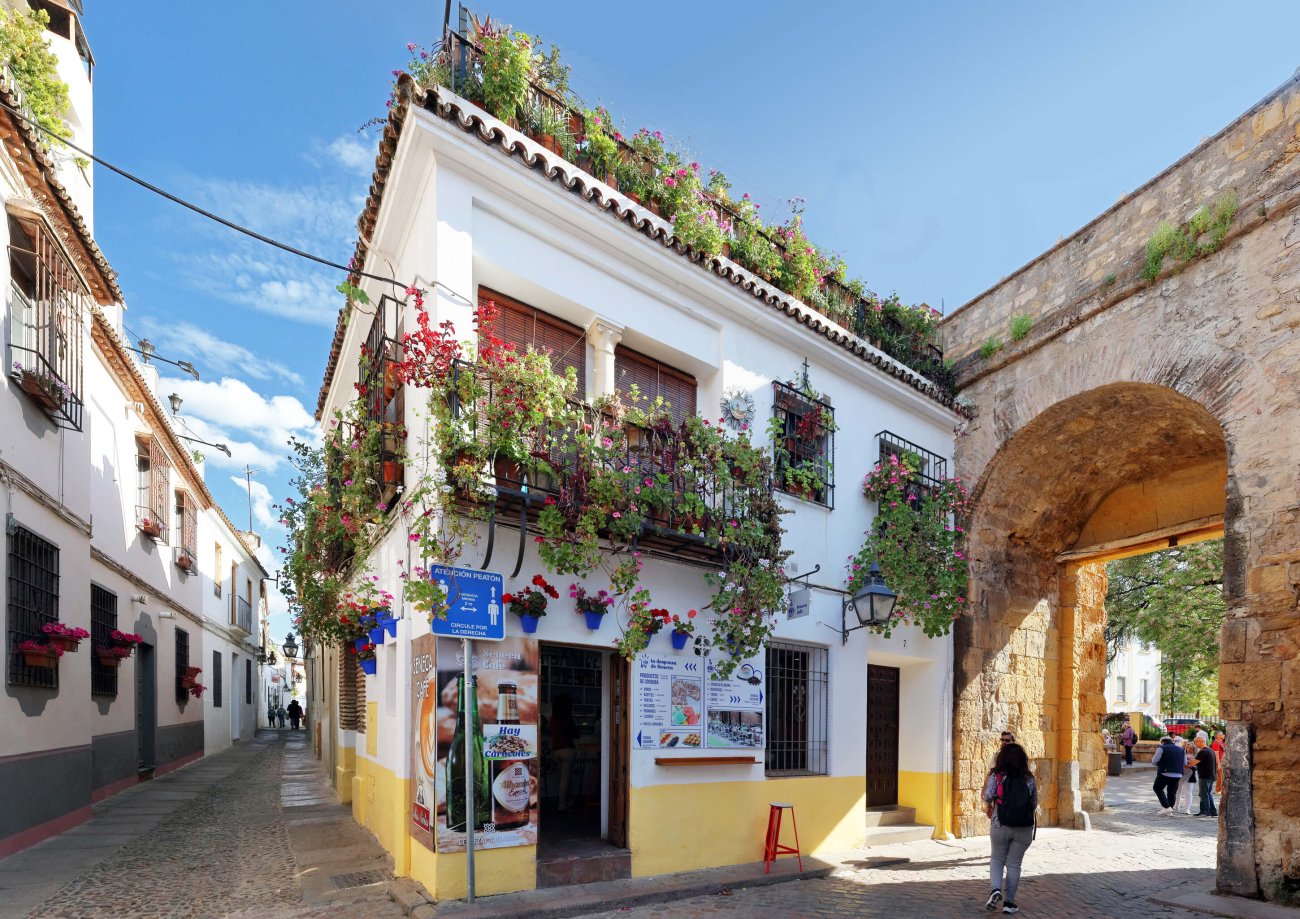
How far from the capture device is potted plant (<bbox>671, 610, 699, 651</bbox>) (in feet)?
24.8

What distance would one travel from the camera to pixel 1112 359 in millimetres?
9297

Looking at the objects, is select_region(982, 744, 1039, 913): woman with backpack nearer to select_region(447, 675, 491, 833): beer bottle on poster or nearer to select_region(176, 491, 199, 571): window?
select_region(447, 675, 491, 833): beer bottle on poster

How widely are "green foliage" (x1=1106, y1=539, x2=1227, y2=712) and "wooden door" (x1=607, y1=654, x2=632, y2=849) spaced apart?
1539 centimetres

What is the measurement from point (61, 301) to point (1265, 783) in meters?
13.5

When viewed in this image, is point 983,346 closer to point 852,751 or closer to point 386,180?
point 852,751

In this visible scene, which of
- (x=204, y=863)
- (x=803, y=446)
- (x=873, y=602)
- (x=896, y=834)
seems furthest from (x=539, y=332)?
(x=896, y=834)

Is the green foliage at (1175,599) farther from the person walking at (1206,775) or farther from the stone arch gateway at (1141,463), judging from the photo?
the stone arch gateway at (1141,463)

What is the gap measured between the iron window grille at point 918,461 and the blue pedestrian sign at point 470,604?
6.22 meters

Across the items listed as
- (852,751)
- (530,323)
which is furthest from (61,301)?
(852,751)

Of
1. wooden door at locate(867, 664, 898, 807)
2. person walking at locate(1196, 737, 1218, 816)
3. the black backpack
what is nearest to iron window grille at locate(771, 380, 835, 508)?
wooden door at locate(867, 664, 898, 807)

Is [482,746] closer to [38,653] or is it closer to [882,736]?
[38,653]

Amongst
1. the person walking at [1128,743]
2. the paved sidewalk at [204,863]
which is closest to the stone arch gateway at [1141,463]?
the paved sidewalk at [204,863]

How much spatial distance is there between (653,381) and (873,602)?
11.5 ft

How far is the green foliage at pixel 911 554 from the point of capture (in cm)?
947
